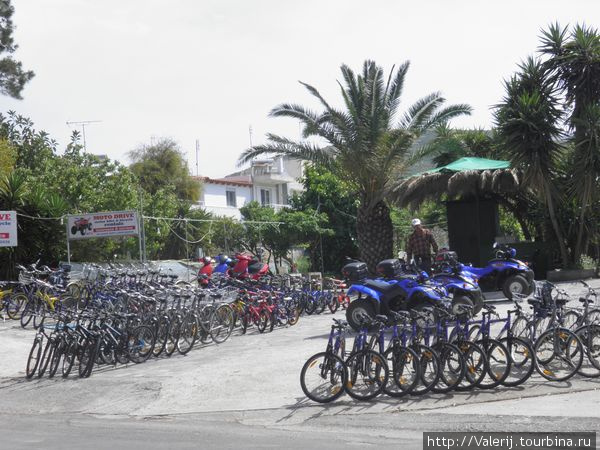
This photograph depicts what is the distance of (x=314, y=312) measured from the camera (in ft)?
63.9

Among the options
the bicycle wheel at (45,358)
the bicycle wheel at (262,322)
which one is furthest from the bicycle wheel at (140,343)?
the bicycle wheel at (262,322)

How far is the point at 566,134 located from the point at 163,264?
12.0 m

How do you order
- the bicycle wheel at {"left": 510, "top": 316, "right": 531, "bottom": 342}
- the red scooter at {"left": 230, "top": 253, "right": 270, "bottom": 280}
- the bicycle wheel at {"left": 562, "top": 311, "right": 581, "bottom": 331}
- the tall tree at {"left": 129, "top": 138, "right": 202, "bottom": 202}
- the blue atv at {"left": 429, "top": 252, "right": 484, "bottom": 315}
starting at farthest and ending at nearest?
the tall tree at {"left": 129, "top": 138, "right": 202, "bottom": 202}, the red scooter at {"left": 230, "top": 253, "right": 270, "bottom": 280}, the blue atv at {"left": 429, "top": 252, "right": 484, "bottom": 315}, the bicycle wheel at {"left": 562, "top": 311, "right": 581, "bottom": 331}, the bicycle wheel at {"left": 510, "top": 316, "right": 531, "bottom": 342}

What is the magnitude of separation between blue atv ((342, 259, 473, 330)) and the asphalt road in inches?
49.7

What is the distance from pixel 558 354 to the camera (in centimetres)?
1038

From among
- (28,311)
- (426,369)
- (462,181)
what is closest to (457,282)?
(426,369)

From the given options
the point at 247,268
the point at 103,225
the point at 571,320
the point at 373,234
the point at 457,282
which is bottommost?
the point at 571,320

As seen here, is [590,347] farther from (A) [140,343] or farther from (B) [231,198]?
(B) [231,198]

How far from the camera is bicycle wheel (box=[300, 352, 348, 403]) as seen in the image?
10.2m

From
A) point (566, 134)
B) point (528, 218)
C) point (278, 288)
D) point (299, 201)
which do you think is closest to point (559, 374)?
point (278, 288)

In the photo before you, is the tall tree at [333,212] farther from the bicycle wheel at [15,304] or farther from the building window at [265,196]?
the building window at [265,196]

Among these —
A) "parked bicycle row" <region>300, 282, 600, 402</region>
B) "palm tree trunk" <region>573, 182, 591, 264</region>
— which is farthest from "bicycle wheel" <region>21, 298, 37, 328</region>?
"palm tree trunk" <region>573, 182, 591, 264</region>

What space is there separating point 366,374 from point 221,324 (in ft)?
19.1

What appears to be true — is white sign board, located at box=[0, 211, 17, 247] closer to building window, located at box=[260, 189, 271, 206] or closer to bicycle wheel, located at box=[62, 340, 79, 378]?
bicycle wheel, located at box=[62, 340, 79, 378]
